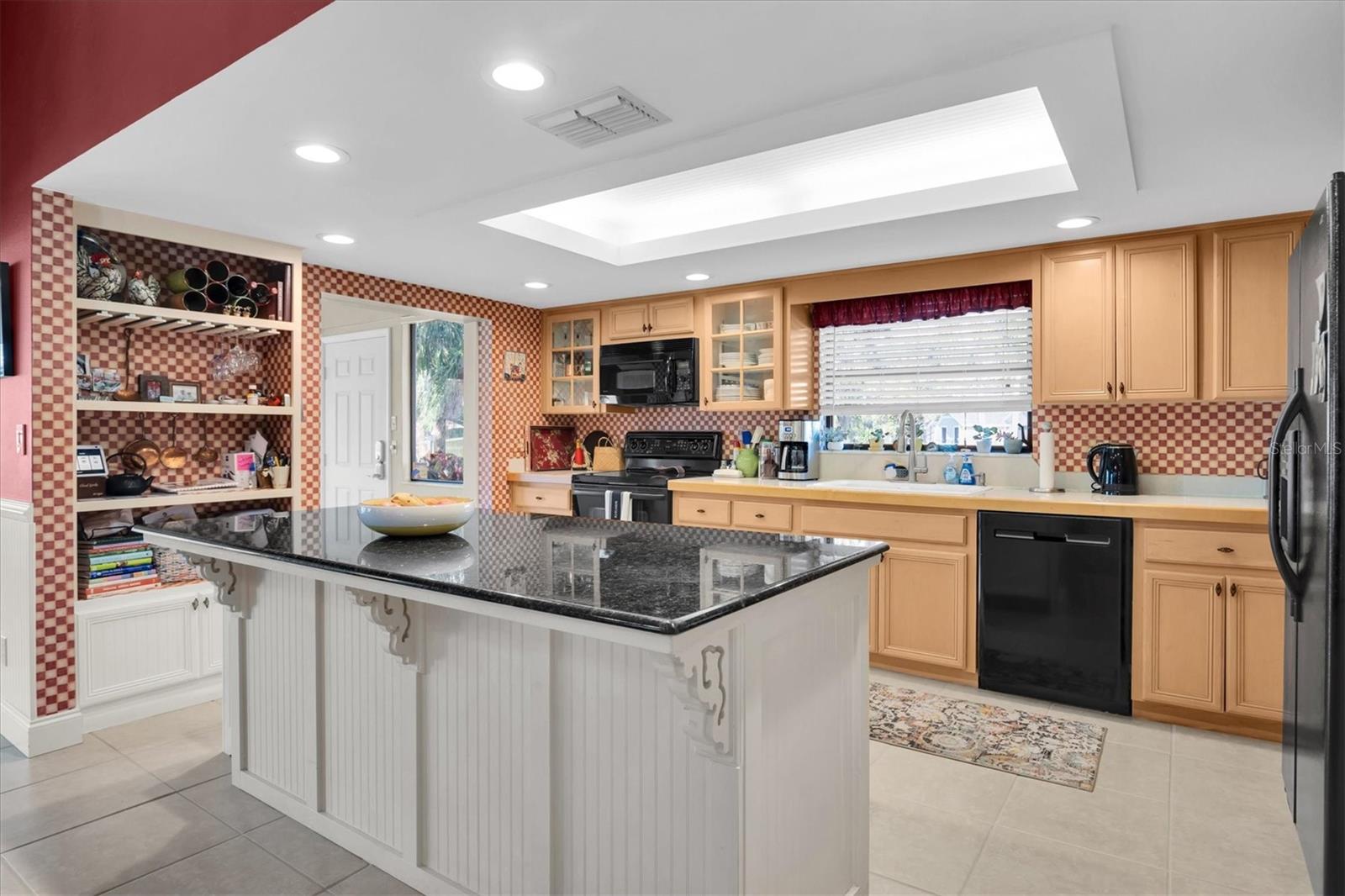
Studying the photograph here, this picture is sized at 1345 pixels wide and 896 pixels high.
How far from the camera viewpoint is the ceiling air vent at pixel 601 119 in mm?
2094

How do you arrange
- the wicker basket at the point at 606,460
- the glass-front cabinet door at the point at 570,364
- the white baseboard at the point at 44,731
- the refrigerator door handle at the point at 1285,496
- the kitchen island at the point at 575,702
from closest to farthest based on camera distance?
the kitchen island at the point at 575,702
the refrigerator door handle at the point at 1285,496
the white baseboard at the point at 44,731
the glass-front cabinet door at the point at 570,364
the wicker basket at the point at 606,460

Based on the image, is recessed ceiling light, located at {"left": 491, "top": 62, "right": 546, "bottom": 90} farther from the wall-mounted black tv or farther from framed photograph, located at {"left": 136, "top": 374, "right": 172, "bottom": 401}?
framed photograph, located at {"left": 136, "top": 374, "right": 172, "bottom": 401}

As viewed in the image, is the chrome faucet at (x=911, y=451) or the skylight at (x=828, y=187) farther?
the chrome faucet at (x=911, y=451)

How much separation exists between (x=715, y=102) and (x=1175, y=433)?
9.50 ft

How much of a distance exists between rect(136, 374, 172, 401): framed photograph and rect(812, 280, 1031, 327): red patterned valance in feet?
11.5

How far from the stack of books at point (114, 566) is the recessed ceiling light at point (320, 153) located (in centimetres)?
195

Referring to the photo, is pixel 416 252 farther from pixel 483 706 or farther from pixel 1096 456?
pixel 1096 456

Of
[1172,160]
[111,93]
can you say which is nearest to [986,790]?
[1172,160]

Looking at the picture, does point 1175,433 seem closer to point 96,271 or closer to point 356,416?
point 96,271

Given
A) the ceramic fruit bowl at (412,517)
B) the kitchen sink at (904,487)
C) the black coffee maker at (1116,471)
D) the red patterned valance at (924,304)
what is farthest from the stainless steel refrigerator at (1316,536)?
the ceramic fruit bowl at (412,517)

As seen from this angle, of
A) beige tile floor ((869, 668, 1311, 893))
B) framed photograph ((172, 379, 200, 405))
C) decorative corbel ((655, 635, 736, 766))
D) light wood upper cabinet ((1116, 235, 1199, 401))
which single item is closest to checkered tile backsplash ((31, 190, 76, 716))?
framed photograph ((172, 379, 200, 405))

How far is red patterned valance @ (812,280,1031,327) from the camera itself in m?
4.02

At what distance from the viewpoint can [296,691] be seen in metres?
2.30

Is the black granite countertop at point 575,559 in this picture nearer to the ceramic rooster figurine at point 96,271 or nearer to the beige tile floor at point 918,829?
the beige tile floor at point 918,829
